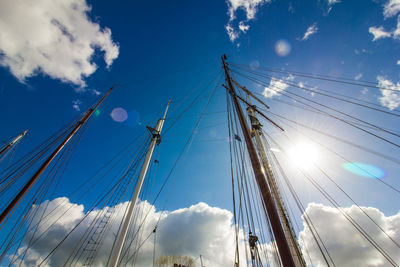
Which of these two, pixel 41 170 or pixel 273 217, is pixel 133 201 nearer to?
pixel 41 170

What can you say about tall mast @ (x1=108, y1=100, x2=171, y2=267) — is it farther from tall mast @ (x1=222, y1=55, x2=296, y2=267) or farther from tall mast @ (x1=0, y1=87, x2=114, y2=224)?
tall mast @ (x1=222, y1=55, x2=296, y2=267)

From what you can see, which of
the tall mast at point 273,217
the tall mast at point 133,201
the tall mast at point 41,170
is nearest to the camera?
the tall mast at point 273,217

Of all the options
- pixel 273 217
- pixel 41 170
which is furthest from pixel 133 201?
pixel 273 217

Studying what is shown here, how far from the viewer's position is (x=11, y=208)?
6.75 metres

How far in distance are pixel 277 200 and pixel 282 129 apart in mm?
7231

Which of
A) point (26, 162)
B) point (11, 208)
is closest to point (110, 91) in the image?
point (26, 162)

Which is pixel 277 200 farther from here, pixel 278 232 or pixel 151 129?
pixel 151 129

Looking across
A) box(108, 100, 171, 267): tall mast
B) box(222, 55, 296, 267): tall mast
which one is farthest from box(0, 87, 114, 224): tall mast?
box(222, 55, 296, 267): tall mast

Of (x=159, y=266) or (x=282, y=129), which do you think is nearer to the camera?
(x=282, y=129)

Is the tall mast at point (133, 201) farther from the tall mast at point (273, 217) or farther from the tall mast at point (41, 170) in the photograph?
the tall mast at point (273, 217)

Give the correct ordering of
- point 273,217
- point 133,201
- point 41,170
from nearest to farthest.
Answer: point 273,217 < point 41,170 < point 133,201

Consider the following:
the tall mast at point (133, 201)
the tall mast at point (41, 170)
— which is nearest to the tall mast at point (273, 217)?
the tall mast at point (133, 201)

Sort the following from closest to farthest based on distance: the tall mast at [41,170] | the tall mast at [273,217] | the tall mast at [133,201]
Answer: the tall mast at [273,217] → the tall mast at [41,170] → the tall mast at [133,201]

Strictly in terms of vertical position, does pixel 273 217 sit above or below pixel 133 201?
below
